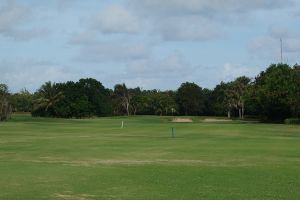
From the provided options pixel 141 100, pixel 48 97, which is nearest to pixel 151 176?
pixel 48 97

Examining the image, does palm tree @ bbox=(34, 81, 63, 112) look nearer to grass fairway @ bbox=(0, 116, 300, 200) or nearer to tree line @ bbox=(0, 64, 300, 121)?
tree line @ bbox=(0, 64, 300, 121)

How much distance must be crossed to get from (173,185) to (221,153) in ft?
Result: 45.5

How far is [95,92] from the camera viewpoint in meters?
158

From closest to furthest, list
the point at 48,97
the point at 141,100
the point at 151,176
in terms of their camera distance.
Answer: the point at 151,176 < the point at 48,97 < the point at 141,100

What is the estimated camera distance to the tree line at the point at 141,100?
120 meters

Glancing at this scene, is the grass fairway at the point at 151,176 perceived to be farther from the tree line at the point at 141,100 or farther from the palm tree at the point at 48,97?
the palm tree at the point at 48,97

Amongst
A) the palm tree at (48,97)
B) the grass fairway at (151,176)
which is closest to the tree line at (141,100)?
the palm tree at (48,97)

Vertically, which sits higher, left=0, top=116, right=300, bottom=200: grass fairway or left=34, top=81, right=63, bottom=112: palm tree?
left=34, top=81, right=63, bottom=112: palm tree

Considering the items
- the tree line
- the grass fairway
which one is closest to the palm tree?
the tree line

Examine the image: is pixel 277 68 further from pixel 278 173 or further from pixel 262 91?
pixel 278 173

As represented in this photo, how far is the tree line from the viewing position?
120312 millimetres

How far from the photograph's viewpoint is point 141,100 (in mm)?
179375

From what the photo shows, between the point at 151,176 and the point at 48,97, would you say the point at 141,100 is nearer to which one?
the point at 48,97

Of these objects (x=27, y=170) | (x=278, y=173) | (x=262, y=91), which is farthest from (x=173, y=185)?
(x=262, y=91)
